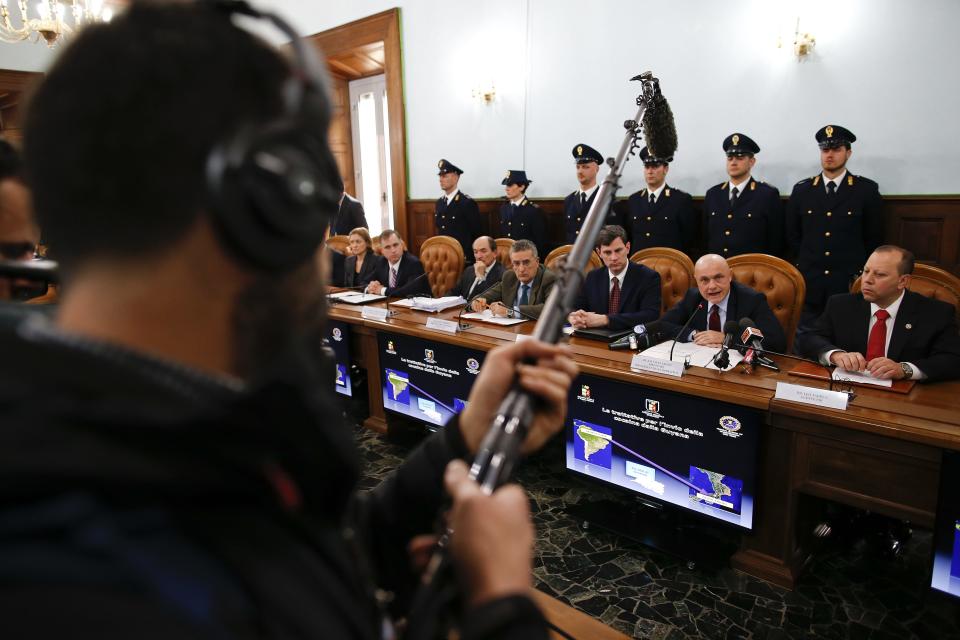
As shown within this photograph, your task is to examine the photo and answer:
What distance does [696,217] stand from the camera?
5.30 meters

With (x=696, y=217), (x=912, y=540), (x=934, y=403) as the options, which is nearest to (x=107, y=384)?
(x=934, y=403)

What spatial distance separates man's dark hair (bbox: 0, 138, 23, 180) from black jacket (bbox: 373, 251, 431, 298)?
11.2ft

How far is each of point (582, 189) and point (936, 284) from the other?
332cm

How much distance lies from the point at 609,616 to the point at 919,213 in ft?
13.7

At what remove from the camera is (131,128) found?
0.40 meters

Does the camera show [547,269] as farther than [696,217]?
No

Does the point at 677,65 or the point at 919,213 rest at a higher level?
the point at 677,65

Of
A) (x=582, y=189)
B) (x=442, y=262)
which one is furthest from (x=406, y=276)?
(x=582, y=189)

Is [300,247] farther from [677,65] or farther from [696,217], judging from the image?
[677,65]

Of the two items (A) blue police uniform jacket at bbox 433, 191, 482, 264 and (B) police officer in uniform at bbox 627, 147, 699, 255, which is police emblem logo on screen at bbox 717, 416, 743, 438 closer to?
A: (B) police officer in uniform at bbox 627, 147, 699, 255

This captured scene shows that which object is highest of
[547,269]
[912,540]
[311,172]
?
[311,172]

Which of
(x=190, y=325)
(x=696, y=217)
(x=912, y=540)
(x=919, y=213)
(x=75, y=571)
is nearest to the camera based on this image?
(x=75, y=571)

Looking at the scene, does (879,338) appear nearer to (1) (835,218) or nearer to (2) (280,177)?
(1) (835,218)

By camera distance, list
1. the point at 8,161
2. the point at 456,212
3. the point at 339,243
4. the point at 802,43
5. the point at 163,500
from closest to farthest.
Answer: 1. the point at 163,500
2. the point at 8,161
3. the point at 802,43
4. the point at 339,243
5. the point at 456,212
